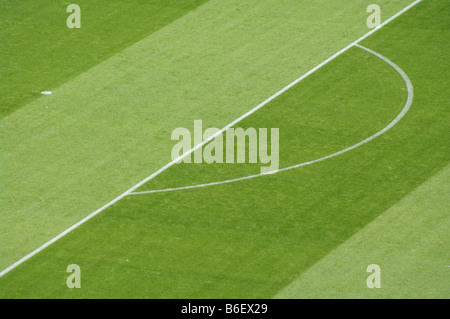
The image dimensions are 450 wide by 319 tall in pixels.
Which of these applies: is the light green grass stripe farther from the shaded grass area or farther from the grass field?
Answer: the shaded grass area

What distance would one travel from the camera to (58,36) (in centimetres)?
3209

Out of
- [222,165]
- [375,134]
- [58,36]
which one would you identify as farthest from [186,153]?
[58,36]

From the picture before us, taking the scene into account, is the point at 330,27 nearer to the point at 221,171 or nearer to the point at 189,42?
the point at 189,42

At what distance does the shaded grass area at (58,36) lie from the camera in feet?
96.6

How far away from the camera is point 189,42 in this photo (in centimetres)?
3134

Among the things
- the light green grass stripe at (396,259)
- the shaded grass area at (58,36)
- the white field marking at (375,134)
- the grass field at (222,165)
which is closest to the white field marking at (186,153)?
the grass field at (222,165)

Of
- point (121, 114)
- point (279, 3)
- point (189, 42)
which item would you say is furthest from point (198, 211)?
point (279, 3)

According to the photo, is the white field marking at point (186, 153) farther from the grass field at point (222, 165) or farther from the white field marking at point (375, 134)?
the white field marking at point (375, 134)

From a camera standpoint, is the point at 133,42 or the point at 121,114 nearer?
the point at 121,114

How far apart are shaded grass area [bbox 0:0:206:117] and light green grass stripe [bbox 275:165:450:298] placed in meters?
11.3

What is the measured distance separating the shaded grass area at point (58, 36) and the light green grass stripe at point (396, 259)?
11.3 metres

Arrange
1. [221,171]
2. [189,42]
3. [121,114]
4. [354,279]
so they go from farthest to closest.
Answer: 1. [189,42]
2. [121,114]
3. [221,171]
4. [354,279]

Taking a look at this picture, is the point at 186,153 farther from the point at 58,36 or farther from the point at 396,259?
the point at 58,36

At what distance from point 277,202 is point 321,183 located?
1389 millimetres
